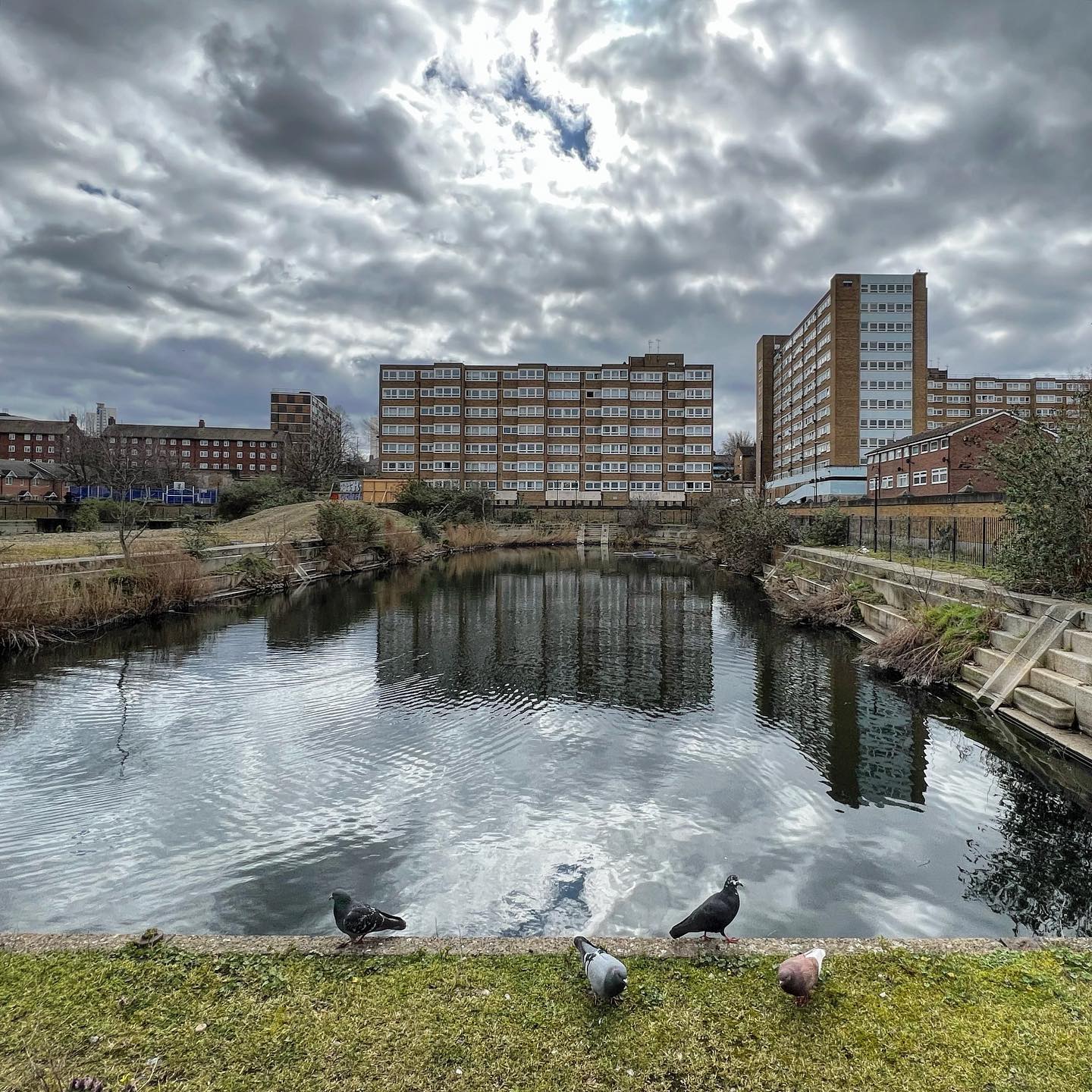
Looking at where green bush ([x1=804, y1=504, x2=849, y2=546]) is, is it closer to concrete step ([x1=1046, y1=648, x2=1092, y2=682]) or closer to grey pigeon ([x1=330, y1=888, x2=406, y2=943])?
concrete step ([x1=1046, y1=648, x2=1092, y2=682])

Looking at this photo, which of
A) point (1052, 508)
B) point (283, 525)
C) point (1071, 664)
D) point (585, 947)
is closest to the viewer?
point (585, 947)

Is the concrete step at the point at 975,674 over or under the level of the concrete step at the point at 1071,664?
under

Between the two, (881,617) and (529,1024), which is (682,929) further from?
(881,617)

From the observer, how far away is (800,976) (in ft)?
11.0

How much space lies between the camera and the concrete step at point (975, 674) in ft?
39.0

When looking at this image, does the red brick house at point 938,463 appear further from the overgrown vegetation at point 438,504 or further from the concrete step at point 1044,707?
the overgrown vegetation at point 438,504

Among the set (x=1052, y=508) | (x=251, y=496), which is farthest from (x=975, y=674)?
(x=251, y=496)

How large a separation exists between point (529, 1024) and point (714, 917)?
1.39 m

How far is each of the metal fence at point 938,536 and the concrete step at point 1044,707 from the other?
195 inches

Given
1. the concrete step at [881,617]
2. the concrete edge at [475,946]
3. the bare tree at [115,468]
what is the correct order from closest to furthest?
the concrete edge at [475,946] < the concrete step at [881,617] < the bare tree at [115,468]

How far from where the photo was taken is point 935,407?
100750 mm

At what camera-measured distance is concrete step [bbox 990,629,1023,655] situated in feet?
38.2

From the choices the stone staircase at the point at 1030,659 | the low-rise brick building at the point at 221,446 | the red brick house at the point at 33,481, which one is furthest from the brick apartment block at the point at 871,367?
the low-rise brick building at the point at 221,446

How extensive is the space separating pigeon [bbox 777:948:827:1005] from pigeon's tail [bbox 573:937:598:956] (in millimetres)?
1008
